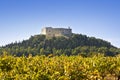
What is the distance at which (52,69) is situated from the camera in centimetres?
2361

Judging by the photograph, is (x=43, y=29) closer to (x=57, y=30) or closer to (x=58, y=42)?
(x=57, y=30)

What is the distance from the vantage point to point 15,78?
18875 mm

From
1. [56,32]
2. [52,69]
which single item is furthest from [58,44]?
[52,69]

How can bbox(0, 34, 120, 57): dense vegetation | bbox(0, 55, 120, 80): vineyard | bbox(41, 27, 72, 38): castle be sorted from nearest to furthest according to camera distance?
1. bbox(0, 55, 120, 80): vineyard
2. bbox(0, 34, 120, 57): dense vegetation
3. bbox(41, 27, 72, 38): castle

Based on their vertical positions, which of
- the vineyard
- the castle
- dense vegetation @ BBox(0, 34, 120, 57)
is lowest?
the vineyard

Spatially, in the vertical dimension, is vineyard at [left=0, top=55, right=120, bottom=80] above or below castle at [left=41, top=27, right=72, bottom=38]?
below

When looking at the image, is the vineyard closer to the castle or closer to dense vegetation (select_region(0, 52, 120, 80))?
dense vegetation (select_region(0, 52, 120, 80))

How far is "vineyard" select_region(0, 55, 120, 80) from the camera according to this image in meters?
19.5

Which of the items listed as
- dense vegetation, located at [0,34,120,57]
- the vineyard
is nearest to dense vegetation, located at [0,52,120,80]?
the vineyard

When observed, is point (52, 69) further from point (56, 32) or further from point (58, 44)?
point (56, 32)

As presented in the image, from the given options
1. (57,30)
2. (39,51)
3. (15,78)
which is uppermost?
(57,30)

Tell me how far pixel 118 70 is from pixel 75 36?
141386mm

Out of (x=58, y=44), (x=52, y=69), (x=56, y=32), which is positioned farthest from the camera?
(x=56, y=32)

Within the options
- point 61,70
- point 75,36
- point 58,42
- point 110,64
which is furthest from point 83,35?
point 61,70
